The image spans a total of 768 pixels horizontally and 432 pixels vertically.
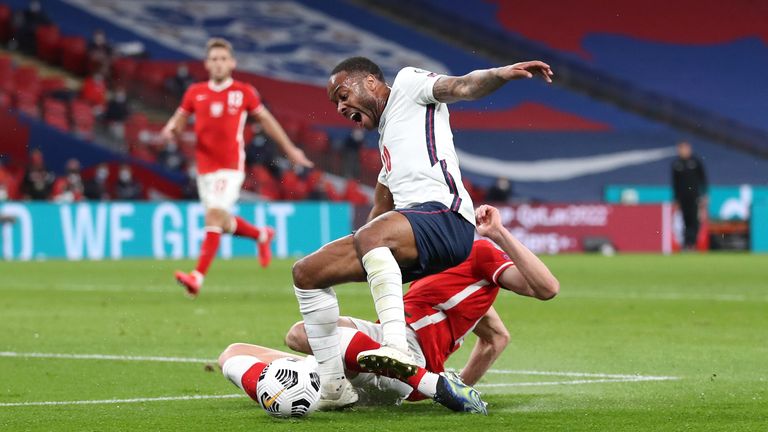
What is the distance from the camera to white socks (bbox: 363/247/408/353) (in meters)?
4.94

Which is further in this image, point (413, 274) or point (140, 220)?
point (140, 220)

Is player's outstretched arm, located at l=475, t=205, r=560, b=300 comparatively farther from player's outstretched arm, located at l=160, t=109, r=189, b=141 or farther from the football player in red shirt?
the football player in red shirt

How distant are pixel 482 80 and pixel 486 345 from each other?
1.34 metres

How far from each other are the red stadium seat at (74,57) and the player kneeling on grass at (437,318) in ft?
79.2

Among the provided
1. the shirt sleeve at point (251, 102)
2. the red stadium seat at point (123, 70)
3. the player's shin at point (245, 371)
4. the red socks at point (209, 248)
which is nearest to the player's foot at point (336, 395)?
the player's shin at point (245, 371)

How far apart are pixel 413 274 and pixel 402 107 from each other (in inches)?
27.0

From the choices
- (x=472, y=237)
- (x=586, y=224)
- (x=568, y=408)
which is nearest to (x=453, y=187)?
(x=472, y=237)

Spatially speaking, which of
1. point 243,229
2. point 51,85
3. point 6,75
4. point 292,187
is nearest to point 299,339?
point 243,229

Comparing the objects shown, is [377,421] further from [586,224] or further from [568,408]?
[586,224]

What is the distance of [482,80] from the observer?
5016 mm

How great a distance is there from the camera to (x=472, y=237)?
17.7ft

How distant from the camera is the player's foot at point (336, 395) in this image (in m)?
5.14

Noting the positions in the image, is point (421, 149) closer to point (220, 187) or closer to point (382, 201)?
point (382, 201)

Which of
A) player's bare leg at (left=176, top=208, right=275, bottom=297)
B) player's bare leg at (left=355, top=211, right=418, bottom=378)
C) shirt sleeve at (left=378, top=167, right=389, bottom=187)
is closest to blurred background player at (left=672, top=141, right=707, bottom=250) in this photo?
player's bare leg at (left=176, top=208, right=275, bottom=297)
